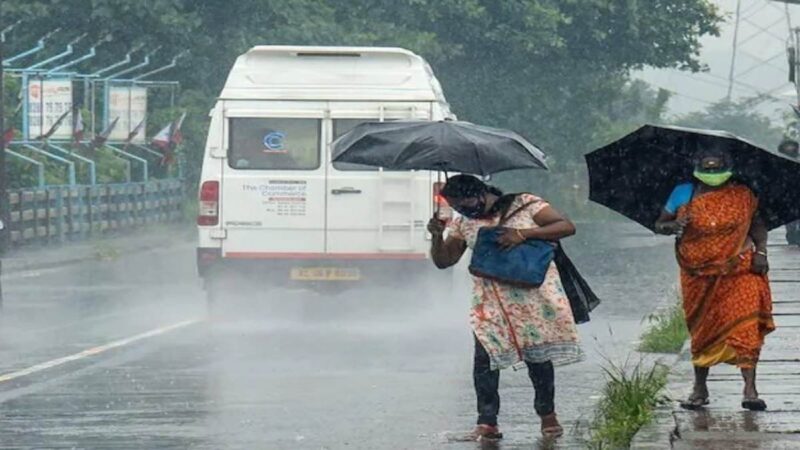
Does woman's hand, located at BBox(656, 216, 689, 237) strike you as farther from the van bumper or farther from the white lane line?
the van bumper

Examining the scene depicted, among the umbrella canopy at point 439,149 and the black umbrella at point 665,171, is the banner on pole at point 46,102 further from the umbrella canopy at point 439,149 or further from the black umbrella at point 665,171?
the umbrella canopy at point 439,149

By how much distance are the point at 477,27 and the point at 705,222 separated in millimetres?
41162

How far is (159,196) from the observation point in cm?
4228

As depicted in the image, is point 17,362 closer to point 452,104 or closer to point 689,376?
point 689,376

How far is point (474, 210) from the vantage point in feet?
34.3

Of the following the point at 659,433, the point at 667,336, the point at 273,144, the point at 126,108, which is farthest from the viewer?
the point at 126,108

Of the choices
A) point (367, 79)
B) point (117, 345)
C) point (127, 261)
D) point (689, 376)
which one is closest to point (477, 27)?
point (127, 261)

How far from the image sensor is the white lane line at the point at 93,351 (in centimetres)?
1465

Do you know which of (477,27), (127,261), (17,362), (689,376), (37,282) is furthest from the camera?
(477,27)

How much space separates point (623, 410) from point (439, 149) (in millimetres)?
1631

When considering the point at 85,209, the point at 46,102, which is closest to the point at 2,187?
the point at 46,102

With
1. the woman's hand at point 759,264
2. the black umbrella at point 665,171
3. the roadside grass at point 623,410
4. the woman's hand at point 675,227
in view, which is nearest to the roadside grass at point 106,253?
the roadside grass at point 623,410

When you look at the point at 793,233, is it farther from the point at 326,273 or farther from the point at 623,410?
the point at 623,410

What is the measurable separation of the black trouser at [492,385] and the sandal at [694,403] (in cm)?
85
